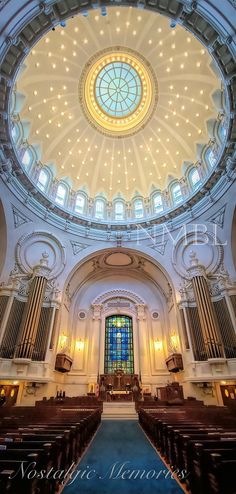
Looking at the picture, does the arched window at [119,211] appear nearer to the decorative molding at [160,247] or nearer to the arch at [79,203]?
the arch at [79,203]

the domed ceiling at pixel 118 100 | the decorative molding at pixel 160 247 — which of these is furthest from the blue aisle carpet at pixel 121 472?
the domed ceiling at pixel 118 100

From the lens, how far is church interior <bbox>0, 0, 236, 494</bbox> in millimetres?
10289

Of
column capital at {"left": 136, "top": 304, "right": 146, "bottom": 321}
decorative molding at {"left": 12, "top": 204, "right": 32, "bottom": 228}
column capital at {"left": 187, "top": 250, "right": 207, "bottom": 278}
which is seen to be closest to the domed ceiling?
decorative molding at {"left": 12, "top": 204, "right": 32, "bottom": 228}

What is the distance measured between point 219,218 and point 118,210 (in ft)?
29.7

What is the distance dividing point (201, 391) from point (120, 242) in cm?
1123

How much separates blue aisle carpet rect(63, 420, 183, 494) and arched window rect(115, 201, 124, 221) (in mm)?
16588

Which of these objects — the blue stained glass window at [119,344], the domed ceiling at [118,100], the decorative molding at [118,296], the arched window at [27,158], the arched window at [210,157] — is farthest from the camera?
the decorative molding at [118,296]

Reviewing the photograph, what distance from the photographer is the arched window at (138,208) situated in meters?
20.6

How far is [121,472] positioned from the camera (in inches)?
163

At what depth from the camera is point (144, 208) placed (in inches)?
812

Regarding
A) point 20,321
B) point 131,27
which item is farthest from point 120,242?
point 131,27

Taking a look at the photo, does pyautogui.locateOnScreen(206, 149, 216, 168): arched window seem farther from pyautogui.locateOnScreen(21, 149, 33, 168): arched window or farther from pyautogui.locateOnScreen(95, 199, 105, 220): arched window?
pyautogui.locateOnScreen(21, 149, 33, 168): arched window

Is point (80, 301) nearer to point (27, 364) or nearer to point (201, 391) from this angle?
point (27, 364)

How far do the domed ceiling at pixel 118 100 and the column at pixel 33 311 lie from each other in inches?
350
